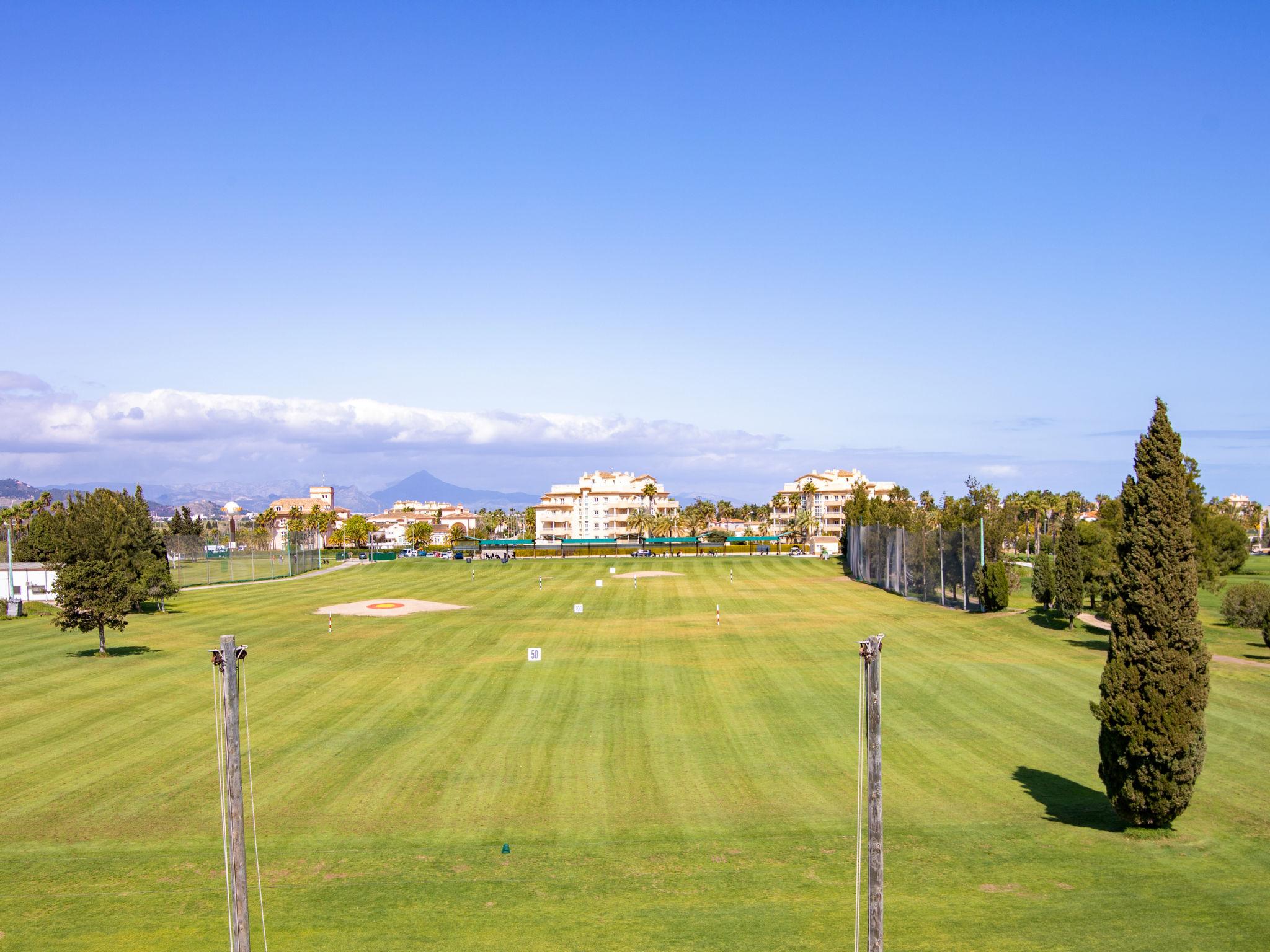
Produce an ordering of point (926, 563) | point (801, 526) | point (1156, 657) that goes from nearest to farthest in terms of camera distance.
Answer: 1. point (1156, 657)
2. point (926, 563)
3. point (801, 526)

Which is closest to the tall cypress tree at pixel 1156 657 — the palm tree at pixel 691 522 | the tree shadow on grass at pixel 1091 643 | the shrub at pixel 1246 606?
the tree shadow on grass at pixel 1091 643

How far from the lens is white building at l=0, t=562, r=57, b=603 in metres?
78.0

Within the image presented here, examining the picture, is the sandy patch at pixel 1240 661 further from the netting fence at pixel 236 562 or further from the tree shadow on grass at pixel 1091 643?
the netting fence at pixel 236 562

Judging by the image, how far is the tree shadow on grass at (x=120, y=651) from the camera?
48062 millimetres

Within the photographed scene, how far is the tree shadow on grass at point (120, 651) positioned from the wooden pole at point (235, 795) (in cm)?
4041

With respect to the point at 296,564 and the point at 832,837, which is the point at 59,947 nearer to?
the point at 832,837

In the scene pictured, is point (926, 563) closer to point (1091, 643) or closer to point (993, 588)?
point (993, 588)

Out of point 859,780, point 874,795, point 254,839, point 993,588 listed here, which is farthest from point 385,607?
point 874,795

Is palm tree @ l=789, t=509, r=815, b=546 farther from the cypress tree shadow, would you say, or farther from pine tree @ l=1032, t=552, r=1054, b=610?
the cypress tree shadow

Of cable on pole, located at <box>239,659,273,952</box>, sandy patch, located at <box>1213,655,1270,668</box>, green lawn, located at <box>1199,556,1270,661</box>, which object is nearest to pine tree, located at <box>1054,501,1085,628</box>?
green lawn, located at <box>1199,556,1270,661</box>

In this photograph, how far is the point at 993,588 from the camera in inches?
2263

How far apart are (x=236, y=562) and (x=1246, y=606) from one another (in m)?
93.9

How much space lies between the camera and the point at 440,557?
437ft

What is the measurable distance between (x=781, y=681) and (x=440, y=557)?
98646mm
